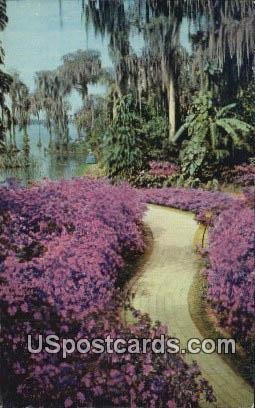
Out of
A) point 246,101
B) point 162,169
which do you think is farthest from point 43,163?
point 246,101

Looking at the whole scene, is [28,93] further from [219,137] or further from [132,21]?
[219,137]

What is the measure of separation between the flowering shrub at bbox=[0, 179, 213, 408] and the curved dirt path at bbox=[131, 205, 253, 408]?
124 mm

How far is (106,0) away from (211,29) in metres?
0.73

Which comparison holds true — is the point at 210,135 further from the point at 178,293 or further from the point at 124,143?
the point at 178,293

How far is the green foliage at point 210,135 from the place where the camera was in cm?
361

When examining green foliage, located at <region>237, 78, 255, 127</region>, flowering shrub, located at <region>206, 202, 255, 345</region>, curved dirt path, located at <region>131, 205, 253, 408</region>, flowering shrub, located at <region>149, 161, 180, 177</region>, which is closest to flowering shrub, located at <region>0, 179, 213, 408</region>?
curved dirt path, located at <region>131, 205, 253, 408</region>

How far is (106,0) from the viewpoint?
3557 mm

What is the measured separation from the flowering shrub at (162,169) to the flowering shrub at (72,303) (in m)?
0.60

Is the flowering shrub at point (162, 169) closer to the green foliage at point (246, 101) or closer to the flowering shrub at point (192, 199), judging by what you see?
the flowering shrub at point (192, 199)

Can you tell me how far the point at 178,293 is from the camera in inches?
159

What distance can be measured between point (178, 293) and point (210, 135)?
123 centimetres

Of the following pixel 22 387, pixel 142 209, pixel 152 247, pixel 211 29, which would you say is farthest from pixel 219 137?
pixel 22 387

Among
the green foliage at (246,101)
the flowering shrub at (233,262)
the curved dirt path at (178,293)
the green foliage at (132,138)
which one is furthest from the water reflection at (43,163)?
the green foliage at (246,101)

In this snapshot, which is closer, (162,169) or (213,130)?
(213,130)
